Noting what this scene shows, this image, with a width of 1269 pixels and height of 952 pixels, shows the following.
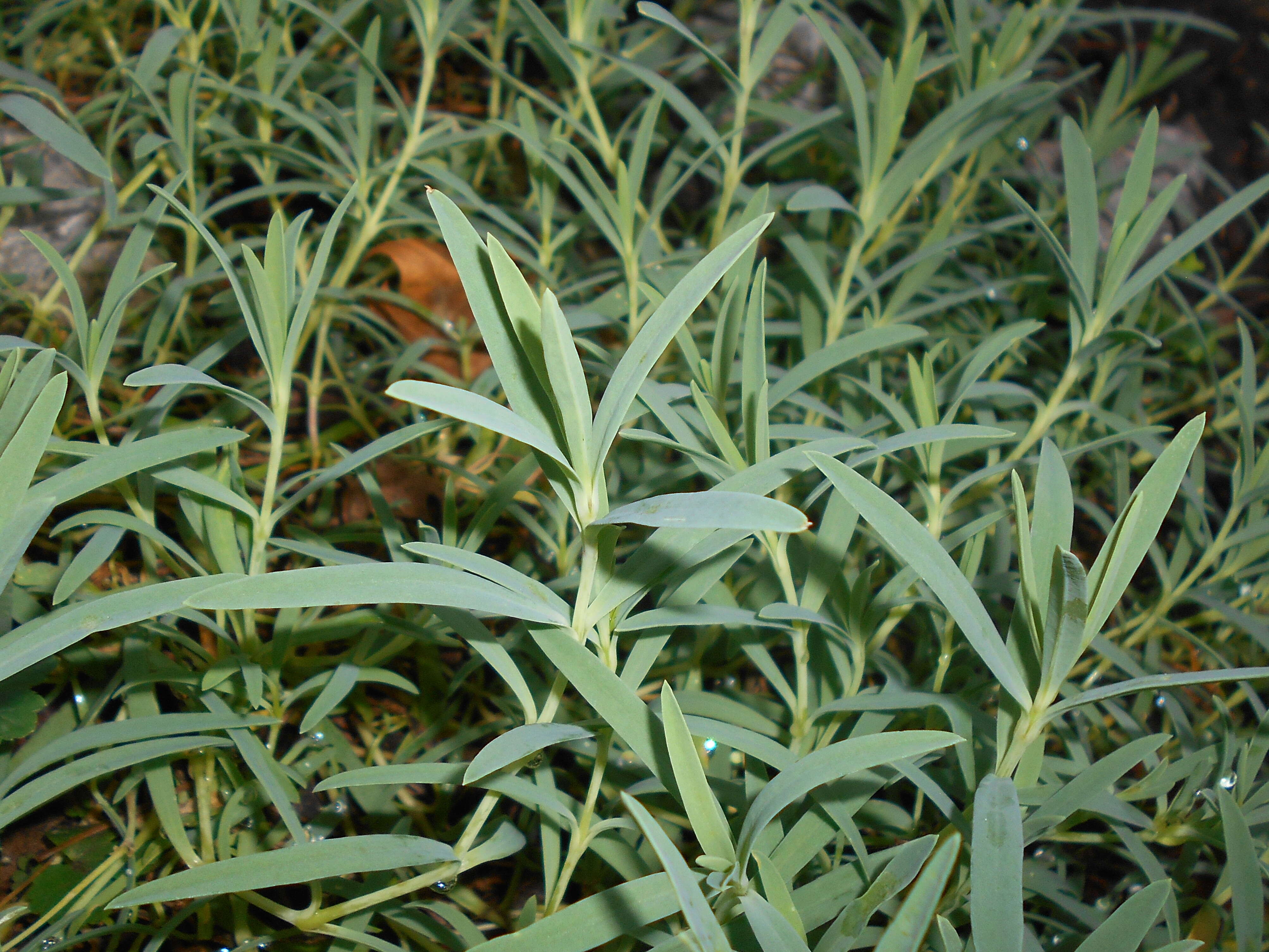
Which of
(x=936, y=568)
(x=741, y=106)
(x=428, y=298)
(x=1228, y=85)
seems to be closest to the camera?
(x=936, y=568)

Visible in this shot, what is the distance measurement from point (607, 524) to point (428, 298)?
92cm

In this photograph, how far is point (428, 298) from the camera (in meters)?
1.28

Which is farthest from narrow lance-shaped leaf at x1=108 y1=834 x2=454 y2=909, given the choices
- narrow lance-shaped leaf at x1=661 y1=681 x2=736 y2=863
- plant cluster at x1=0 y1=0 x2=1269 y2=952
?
narrow lance-shaped leaf at x1=661 y1=681 x2=736 y2=863

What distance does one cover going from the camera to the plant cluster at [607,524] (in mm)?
491

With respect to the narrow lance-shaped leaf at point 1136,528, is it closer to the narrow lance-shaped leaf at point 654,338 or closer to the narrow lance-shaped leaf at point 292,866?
the narrow lance-shaped leaf at point 654,338

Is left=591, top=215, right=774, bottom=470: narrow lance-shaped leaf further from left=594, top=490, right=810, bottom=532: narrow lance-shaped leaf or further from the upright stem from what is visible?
the upright stem

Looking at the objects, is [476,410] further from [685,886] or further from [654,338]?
[685,886]

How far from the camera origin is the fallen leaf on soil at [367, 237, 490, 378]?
1252mm

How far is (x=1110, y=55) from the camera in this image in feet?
6.60

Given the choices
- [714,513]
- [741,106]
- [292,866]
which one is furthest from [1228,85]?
[292,866]

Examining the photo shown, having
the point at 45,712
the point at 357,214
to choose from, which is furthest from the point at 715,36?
the point at 45,712

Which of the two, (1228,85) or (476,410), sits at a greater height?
(1228,85)

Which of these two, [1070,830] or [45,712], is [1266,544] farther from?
[45,712]

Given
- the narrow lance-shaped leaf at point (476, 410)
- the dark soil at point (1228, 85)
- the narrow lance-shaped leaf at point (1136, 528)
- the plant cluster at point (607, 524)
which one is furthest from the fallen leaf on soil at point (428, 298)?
the dark soil at point (1228, 85)
